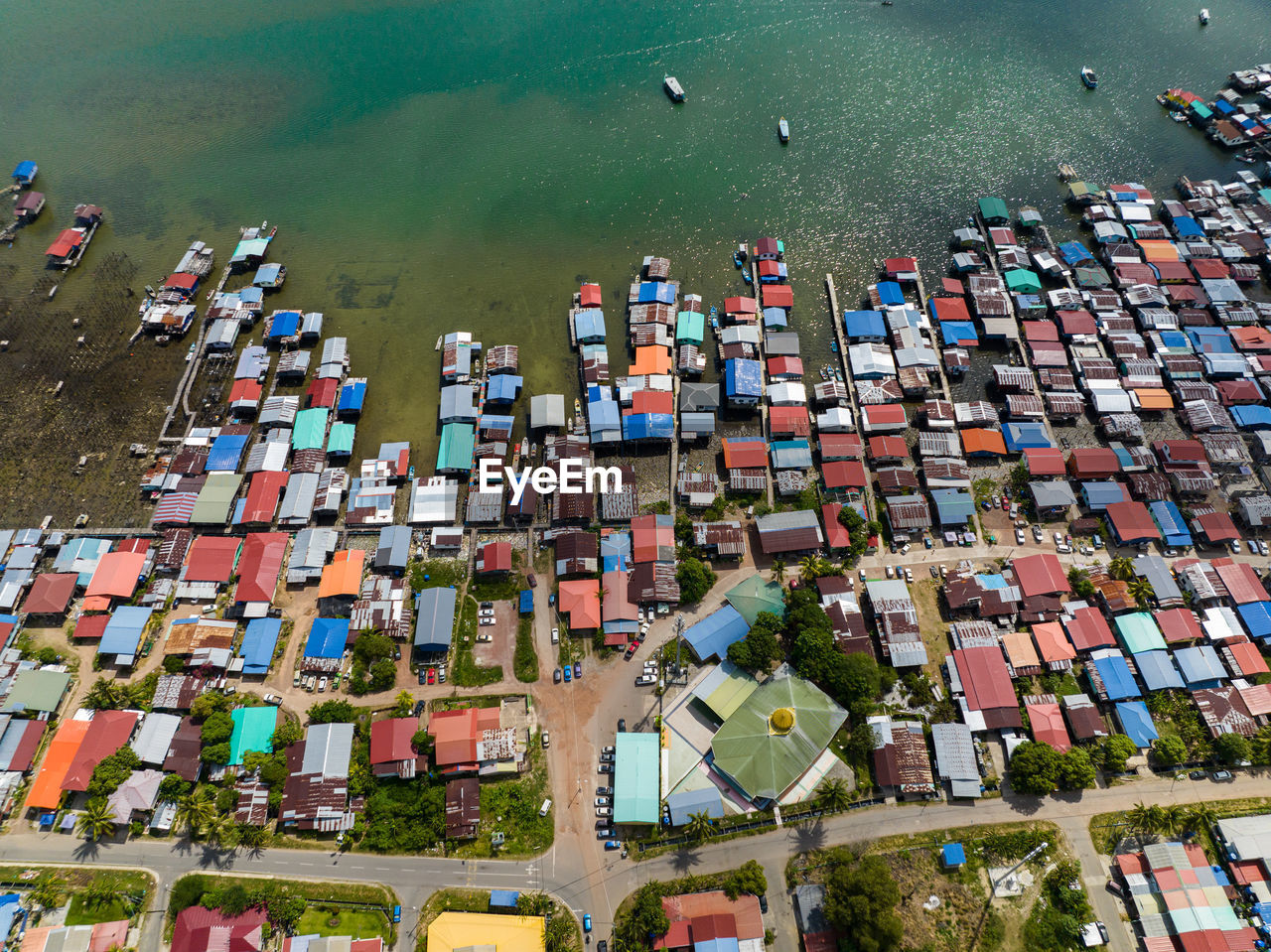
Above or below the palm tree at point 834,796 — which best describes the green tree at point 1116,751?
above

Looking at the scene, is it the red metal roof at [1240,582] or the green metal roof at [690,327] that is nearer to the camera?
the red metal roof at [1240,582]

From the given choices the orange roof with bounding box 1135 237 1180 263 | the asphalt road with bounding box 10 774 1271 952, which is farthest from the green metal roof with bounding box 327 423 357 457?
the orange roof with bounding box 1135 237 1180 263

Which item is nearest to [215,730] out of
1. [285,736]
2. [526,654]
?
[285,736]

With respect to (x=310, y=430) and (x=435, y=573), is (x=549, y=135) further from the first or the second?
(x=435, y=573)

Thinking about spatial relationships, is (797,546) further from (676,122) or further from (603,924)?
(676,122)

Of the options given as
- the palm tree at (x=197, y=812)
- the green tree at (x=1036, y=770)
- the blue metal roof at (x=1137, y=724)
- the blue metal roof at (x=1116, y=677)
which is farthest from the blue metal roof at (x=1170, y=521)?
the palm tree at (x=197, y=812)

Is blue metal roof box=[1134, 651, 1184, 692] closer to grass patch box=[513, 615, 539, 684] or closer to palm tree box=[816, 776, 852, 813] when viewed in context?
palm tree box=[816, 776, 852, 813]

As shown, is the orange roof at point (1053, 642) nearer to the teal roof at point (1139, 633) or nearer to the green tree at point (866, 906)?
the teal roof at point (1139, 633)
